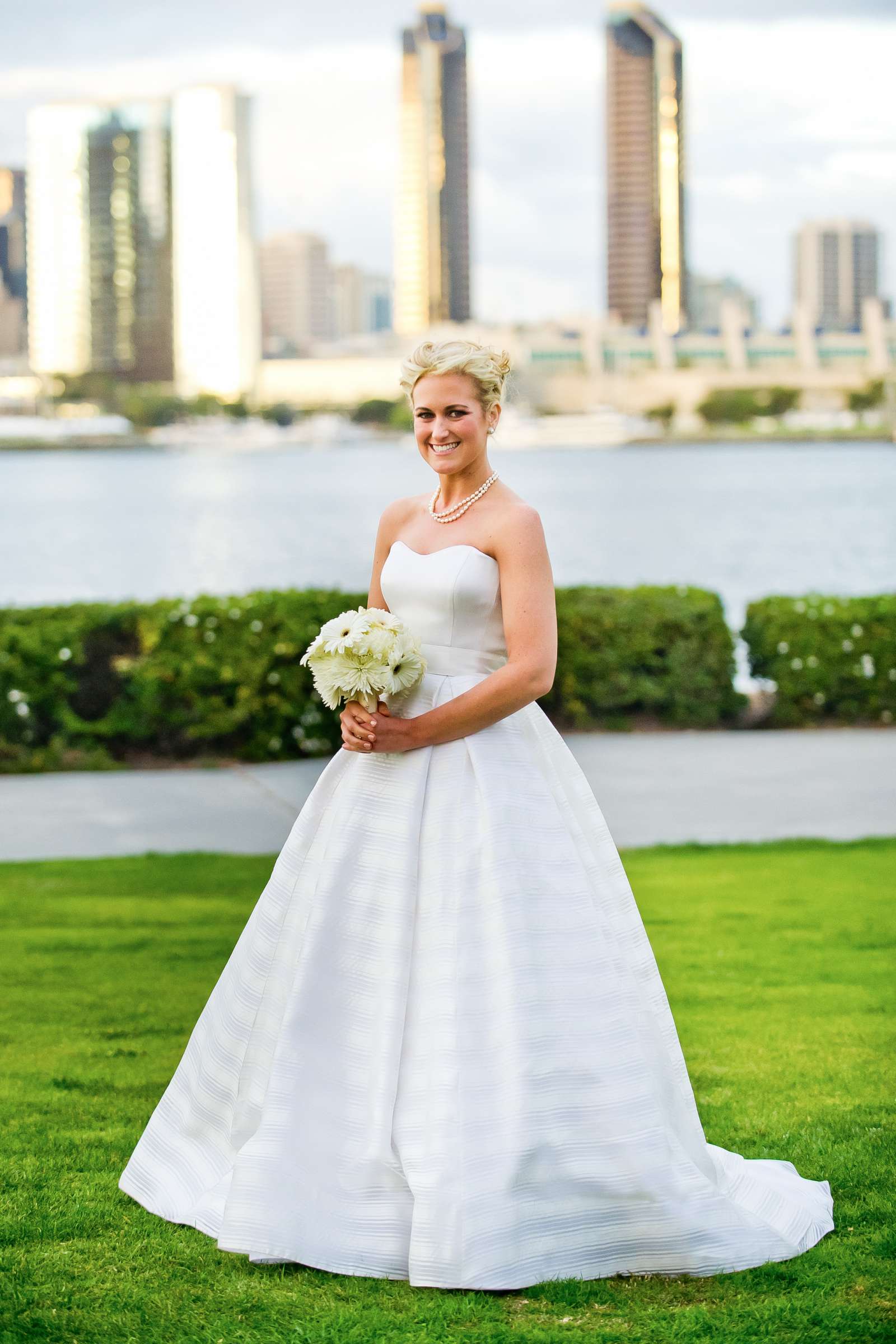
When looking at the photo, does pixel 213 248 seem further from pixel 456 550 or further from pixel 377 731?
pixel 377 731

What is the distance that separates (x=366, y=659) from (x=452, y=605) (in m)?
0.22

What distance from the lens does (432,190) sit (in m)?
166

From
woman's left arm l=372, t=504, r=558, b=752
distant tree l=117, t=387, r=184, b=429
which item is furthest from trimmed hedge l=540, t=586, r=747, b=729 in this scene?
distant tree l=117, t=387, r=184, b=429

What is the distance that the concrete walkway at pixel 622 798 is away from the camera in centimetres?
722

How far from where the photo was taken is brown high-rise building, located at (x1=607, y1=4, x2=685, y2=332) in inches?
6629

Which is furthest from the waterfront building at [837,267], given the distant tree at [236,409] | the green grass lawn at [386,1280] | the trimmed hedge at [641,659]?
the green grass lawn at [386,1280]

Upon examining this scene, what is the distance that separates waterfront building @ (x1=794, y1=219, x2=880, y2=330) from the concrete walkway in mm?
191379

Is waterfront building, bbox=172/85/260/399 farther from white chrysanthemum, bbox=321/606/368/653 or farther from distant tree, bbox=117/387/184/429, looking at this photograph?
white chrysanthemum, bbox=321/606/368/653

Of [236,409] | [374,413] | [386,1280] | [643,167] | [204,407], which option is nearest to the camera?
[386,1280]

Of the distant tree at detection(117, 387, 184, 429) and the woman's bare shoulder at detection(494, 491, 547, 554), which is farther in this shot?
the distant tree at detection(117, 387, 184, 429)

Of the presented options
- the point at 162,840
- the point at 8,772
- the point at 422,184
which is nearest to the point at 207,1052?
the point at 162,840

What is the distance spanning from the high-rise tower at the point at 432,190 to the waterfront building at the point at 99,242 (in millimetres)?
30757

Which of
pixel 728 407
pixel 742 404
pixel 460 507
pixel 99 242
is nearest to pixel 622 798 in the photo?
pixel 460 507

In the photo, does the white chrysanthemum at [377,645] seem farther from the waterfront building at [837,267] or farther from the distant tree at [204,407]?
the waterfront building at [837,267]
